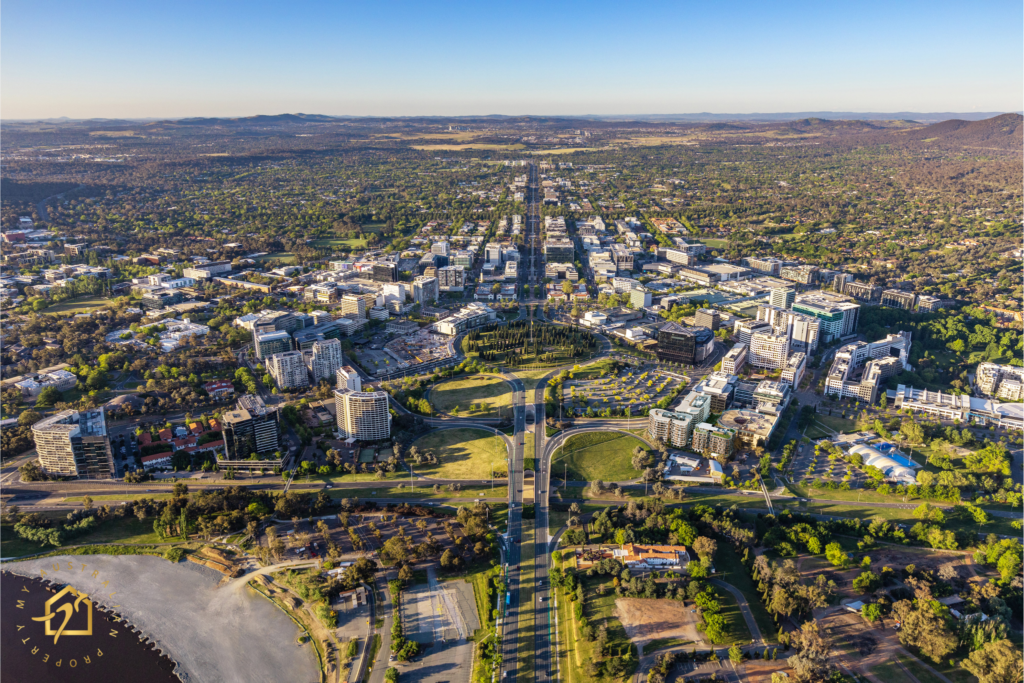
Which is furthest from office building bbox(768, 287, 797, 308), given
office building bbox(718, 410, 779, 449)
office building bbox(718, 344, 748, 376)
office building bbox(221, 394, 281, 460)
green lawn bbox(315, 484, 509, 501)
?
office building bbox(221, 394, 281, 460)

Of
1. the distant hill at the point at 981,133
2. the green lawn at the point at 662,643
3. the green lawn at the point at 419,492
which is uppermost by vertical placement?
the distant hill at the point at 981,133

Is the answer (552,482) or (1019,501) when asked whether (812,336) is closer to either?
(1019,501)

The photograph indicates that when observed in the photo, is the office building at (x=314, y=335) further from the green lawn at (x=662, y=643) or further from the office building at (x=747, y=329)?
the office building at (x=747, y=329)

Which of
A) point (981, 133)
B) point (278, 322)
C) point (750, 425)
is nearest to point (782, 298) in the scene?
point (750, 425)

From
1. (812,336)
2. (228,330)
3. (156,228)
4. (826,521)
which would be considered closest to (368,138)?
(156,228)

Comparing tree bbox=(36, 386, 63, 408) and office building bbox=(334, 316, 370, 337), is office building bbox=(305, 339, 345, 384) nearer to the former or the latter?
office building bbox=(334, 316, 370, 337)

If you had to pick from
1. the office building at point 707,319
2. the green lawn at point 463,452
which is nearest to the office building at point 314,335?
the green lawn at point 463,452
